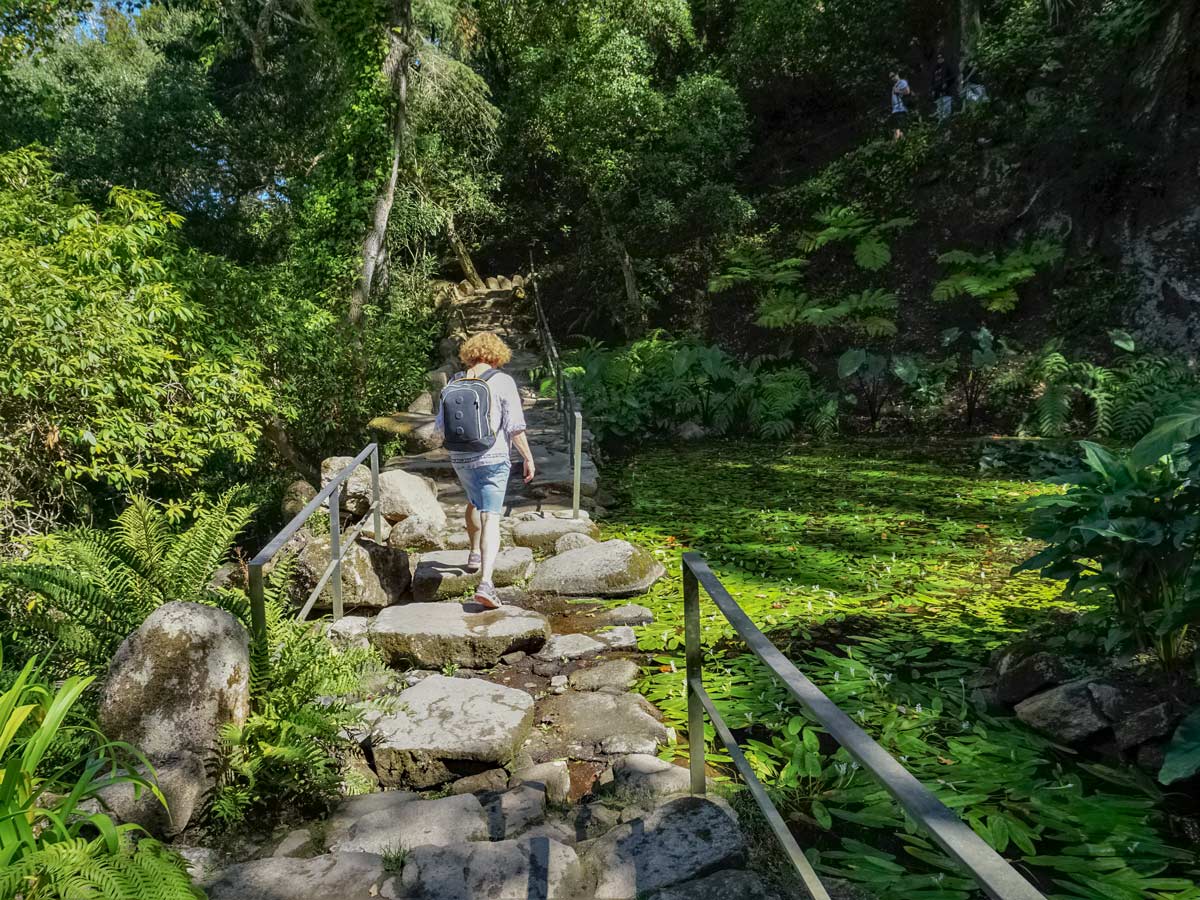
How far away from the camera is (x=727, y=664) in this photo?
4.56 m

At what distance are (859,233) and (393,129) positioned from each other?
8306 mm

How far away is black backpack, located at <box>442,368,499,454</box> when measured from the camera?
A: 4.80m

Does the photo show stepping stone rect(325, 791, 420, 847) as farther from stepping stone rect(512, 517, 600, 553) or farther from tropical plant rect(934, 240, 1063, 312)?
tropical plant rect(934, 240, 1063, 312)

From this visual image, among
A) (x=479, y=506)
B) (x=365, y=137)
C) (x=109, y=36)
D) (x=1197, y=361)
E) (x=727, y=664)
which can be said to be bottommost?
(x=727, y=664)

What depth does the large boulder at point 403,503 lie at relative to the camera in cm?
682

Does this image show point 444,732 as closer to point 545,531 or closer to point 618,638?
point 618,638

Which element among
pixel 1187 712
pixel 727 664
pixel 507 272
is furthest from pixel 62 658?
pixel 507 272

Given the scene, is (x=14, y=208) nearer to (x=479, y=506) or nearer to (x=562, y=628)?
(x=479, y=506)

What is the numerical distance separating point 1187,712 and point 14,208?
29.2 feet

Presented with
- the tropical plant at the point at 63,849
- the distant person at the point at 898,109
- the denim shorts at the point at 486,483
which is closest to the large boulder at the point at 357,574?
the denim shorts at the point at 486,483

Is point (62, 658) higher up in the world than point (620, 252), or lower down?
lower down

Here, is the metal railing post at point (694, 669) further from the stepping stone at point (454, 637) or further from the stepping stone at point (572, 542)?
the stepping stone at point (572, 542)

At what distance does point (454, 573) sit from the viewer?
5535 mm

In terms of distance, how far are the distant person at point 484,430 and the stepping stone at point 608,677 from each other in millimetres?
802
